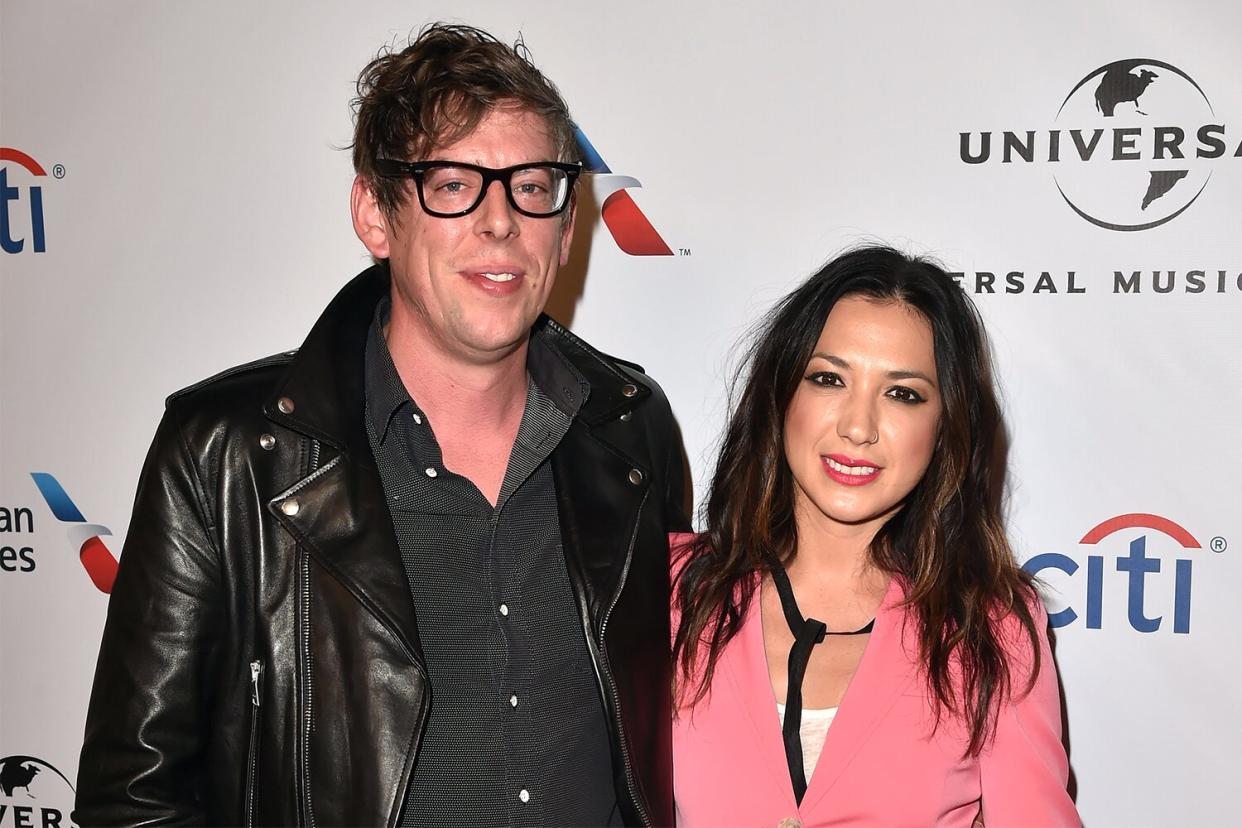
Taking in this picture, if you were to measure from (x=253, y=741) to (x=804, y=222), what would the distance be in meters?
1.59

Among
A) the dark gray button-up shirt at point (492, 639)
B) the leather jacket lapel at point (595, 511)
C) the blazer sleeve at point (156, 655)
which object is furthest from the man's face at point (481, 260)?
the blazer sleeve at point (156, 655)

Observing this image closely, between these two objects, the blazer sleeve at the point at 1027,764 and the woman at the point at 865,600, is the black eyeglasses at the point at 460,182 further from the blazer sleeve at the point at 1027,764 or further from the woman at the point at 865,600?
the blazer sleeve at the point at 1027,764

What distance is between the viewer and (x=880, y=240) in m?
Answer: 2.39

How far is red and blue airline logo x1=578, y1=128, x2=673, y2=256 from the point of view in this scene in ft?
8.13

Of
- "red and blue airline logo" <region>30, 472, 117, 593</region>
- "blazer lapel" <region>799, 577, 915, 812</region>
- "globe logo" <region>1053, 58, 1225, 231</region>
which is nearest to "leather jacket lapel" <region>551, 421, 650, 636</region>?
"blazer lapel" <region>799, 577, 915, 812</region>

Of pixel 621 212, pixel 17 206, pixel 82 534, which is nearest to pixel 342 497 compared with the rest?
pixel 621 212

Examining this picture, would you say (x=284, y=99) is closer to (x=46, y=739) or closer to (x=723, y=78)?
(x=723, y=78)

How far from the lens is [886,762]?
1.78m

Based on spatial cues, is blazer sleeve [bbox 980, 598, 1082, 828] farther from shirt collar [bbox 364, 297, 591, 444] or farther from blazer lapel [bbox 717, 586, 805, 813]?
shirt collar [bbox 364, 297, 591, 444]

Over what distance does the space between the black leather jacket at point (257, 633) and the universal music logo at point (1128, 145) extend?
1.56 m

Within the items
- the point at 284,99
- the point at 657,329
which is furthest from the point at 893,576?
the point at 284,99

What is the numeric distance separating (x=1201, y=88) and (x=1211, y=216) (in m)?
0.27

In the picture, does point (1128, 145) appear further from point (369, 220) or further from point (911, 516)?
point (369, 220)

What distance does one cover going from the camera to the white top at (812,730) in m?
1.83
